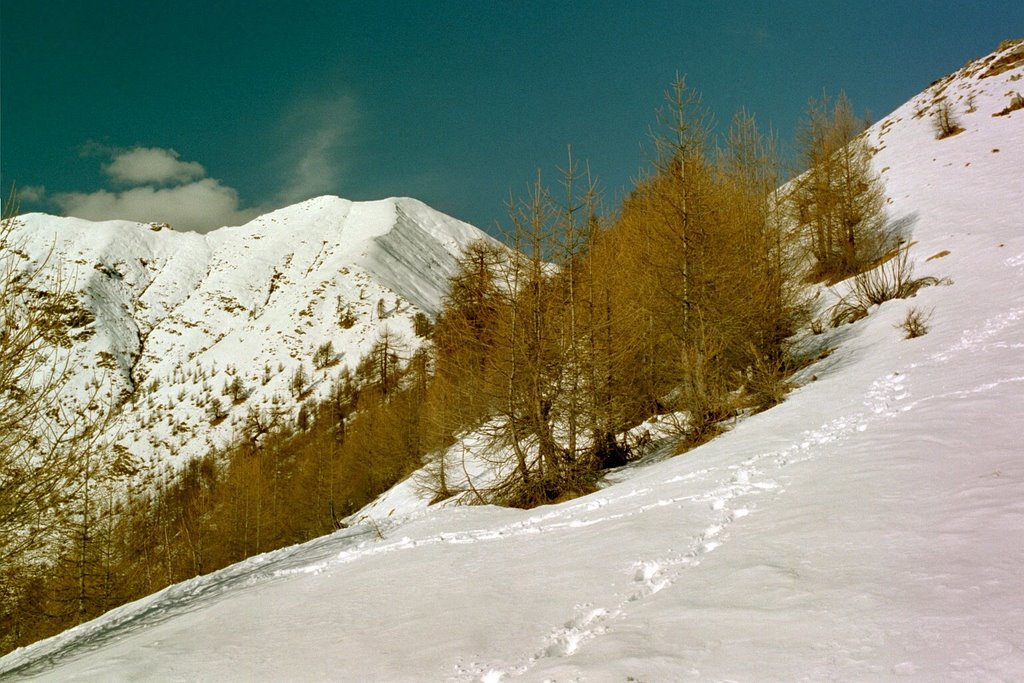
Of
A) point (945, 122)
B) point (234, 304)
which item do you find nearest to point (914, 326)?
point (945, 122)

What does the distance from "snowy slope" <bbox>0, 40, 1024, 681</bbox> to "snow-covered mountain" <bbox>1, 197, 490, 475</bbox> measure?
72264 mm

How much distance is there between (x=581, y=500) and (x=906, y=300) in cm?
1348

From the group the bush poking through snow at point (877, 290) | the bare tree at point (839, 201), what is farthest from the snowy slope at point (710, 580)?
the bare tree at point (839, 201)

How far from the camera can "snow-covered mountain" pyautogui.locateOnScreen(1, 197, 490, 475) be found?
87875 millimetres

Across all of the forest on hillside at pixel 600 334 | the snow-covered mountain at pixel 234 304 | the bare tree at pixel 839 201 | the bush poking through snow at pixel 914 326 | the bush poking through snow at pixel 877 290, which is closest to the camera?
the forest on hillside at pixel 600 334

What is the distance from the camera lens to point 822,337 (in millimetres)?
18453

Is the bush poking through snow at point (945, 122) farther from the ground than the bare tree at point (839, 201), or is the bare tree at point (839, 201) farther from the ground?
the bush poking through snow at point (945, 122)

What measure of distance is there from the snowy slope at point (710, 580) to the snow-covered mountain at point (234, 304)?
237 ft

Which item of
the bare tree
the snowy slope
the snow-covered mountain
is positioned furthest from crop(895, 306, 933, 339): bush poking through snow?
the snow-covered mountain

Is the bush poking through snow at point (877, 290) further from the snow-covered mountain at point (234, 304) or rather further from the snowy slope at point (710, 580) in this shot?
the snow-covered mountain at point (234, 304)

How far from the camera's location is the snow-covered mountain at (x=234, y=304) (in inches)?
3460

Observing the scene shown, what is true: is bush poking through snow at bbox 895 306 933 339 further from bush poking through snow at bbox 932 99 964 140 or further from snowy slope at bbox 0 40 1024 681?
bush poking through snow at bbox 932 99 964 140

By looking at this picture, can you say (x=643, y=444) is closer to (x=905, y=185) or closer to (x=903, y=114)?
(x=905, y=185)

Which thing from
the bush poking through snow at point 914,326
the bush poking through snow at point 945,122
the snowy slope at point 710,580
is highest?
the bush poking through snow at point 945,122
